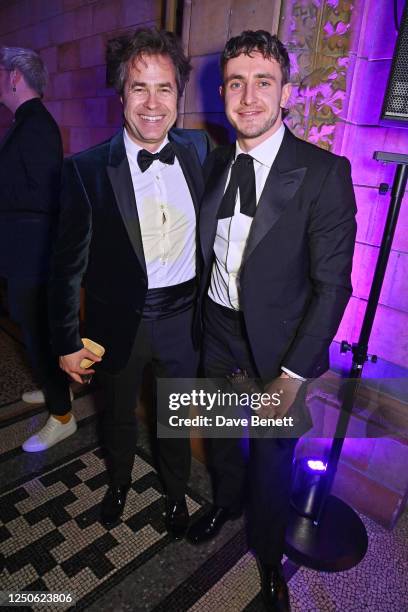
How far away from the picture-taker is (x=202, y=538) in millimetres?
2014

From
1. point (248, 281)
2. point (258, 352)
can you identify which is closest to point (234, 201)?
point (248, 281)

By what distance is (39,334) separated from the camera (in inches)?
97.6

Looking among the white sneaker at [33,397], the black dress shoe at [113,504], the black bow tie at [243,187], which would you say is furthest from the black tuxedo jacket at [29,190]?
the black dress shoe at [113,504]

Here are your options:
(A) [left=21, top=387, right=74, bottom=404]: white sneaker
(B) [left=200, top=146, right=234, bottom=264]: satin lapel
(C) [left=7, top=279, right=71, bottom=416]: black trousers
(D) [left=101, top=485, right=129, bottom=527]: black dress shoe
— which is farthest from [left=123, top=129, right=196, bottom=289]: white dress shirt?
(A) [left=21, top=387, right=74, bottom=404]: white sneaker

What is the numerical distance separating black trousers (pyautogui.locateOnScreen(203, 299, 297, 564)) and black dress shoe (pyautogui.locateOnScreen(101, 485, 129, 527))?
710 mm

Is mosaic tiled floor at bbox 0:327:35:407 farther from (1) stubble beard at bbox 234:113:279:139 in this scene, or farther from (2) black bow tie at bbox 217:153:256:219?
(1) stubble beard at bbox 234:113:279:139

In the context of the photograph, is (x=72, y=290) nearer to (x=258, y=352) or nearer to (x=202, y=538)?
(x=258, y=352)

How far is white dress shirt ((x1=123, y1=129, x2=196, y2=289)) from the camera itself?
1.69 metres

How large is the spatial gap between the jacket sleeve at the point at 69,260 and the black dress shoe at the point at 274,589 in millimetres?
1287

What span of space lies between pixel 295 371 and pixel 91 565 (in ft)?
4.34

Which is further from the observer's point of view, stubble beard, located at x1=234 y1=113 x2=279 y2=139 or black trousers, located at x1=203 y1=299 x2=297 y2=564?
black trousers, located at x1=203 y1=299 x2=297 y2=564

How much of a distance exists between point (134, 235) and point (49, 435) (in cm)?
163

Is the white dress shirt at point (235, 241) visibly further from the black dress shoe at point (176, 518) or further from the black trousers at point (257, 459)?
the black dress shoe at point (176, 518)

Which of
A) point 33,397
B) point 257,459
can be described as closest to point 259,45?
point 257,459
